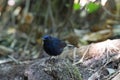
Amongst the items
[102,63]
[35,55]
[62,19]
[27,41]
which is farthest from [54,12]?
[102,63]

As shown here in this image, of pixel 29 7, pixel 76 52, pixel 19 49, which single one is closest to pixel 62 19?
pixel 29 7

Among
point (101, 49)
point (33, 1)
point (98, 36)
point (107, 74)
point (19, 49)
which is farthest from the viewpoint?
point (33, 1)

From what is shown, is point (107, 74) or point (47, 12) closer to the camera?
point (107, 74)

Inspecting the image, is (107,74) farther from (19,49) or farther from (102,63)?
(19,49)

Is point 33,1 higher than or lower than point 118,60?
higher

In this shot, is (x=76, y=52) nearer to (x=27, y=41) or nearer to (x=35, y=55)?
(x=35, y=55)

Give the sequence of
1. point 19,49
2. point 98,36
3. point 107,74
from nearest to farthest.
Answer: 1. point 107,74
2. point 98,36
3. point 19,49
